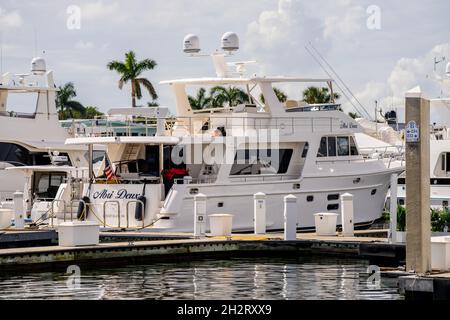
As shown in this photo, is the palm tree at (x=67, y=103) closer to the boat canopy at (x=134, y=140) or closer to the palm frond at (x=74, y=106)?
the palm frond at (x=74, y=106)

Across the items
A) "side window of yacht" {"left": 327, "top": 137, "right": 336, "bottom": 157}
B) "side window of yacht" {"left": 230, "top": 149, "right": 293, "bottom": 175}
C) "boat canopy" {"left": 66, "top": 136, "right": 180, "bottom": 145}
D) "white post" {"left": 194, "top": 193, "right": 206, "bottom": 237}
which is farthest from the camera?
"side window of yacht" {"left": 327, "top": 137, "right": 336, "bottom": 157}

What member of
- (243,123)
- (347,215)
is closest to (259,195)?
(347,215)

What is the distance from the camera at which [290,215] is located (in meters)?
24.6

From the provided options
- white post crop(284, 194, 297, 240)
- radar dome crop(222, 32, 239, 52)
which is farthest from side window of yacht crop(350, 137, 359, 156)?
white post crop(284, 194, 297, 240)

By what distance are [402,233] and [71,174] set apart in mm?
11450

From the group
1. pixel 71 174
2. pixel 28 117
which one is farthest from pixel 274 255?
pixel 28 117

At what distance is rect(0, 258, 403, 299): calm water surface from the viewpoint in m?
18.7

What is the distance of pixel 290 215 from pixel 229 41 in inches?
311

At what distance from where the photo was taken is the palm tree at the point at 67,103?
77188 millimetres

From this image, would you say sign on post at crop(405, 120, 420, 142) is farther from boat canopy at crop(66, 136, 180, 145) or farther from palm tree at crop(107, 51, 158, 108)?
palm tree at crop(107, 51, 158, 108)

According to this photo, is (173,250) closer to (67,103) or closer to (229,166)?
(229,166)

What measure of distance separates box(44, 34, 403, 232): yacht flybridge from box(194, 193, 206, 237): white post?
Answer: 183cm

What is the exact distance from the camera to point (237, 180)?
28.7m

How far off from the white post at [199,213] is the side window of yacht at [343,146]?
654 centimetres
